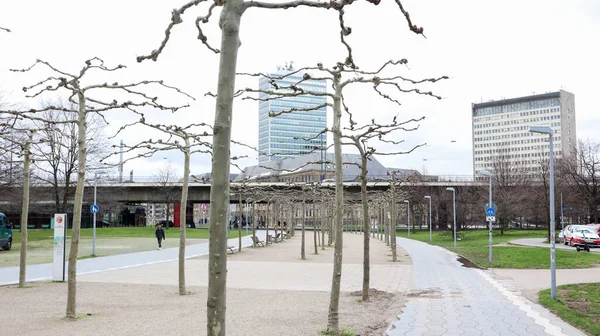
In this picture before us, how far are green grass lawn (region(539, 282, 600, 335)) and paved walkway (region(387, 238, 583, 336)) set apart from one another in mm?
258

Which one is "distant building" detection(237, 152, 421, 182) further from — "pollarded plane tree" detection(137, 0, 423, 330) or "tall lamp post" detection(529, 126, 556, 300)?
"pollarded plane tree" detection(137, 0, 423, 330)

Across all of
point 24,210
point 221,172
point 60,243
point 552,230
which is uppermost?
point 221,172

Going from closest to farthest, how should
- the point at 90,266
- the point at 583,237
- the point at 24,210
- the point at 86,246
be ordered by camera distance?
the point at 24,210, the point at 90,266, the point at 583,237, the point at 86,246

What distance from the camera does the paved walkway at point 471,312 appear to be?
9648 mm

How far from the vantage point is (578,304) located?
12.7m

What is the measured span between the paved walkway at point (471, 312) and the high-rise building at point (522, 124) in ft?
469

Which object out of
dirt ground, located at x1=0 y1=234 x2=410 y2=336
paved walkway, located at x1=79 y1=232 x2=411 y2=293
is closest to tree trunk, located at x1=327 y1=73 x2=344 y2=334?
dirt ground, located at x1=0 y1=234 x2=410 y2=336

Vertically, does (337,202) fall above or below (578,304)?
above

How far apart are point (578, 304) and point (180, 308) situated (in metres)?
8.95

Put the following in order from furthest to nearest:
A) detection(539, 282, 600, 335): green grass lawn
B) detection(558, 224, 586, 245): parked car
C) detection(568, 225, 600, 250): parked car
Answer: detection(558, 224, 586, 245): parked car → detection(568, 225, 600, 250): parked car → detection(539, 282, 600, 335): green grass lawn

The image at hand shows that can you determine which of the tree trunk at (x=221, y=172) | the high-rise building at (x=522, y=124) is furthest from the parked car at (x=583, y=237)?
the high-rise building at (x=522, y=124)

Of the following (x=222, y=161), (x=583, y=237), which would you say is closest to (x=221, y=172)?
(x=222, y=161)

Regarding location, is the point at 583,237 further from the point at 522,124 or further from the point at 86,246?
the point at 522,124

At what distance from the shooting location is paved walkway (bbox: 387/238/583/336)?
31.7 feet
